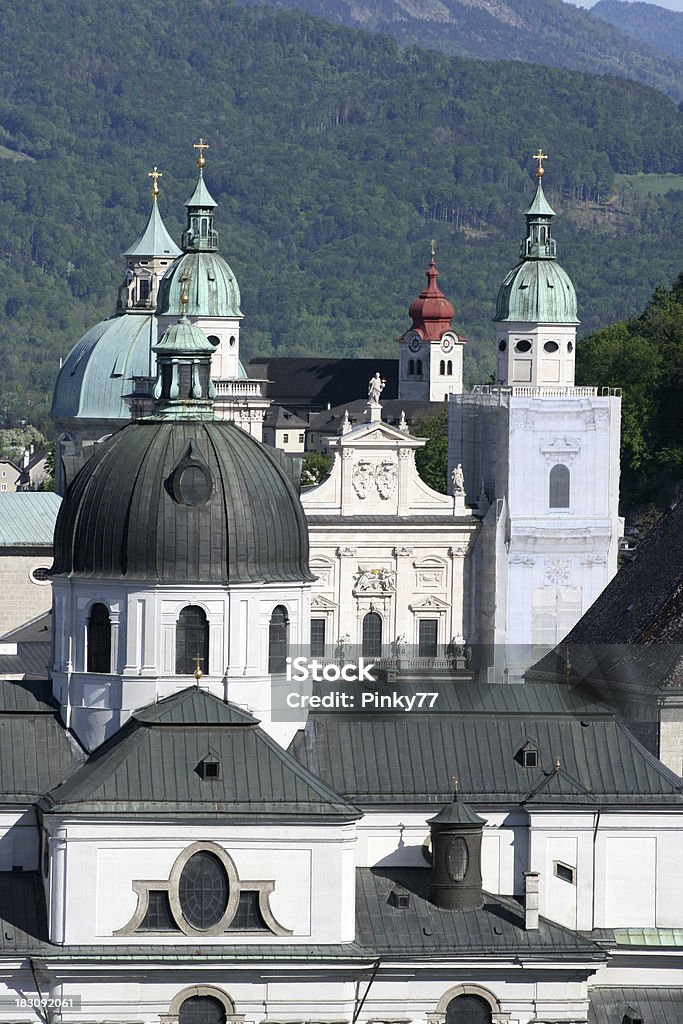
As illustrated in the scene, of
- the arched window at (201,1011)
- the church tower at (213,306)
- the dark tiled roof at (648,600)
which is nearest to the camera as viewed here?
the arched window at (201,1011)

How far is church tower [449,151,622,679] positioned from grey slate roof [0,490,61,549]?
55.1ft

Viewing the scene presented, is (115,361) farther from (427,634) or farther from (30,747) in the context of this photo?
(30,747)

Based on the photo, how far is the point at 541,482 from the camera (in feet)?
416

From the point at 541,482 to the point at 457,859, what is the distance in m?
59.0

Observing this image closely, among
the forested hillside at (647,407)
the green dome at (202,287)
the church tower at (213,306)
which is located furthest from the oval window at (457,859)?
the forested hillside at (647,407)

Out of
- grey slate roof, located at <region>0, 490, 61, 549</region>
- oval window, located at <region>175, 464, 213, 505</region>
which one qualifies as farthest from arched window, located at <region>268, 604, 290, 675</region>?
grey slate roof, located at <region>0, 490, 61, 549</region>

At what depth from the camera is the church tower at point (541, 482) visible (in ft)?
409

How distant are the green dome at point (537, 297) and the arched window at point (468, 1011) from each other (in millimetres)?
63839

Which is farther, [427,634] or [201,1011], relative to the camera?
[427,634]

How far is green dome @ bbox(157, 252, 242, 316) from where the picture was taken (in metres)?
133

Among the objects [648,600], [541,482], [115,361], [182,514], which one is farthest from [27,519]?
[182,514]

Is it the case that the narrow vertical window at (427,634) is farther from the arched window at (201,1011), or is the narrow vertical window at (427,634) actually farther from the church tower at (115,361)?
the arched window at (201,1011)

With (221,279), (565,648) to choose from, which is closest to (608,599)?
(565,648)

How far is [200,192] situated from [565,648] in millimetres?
54830
